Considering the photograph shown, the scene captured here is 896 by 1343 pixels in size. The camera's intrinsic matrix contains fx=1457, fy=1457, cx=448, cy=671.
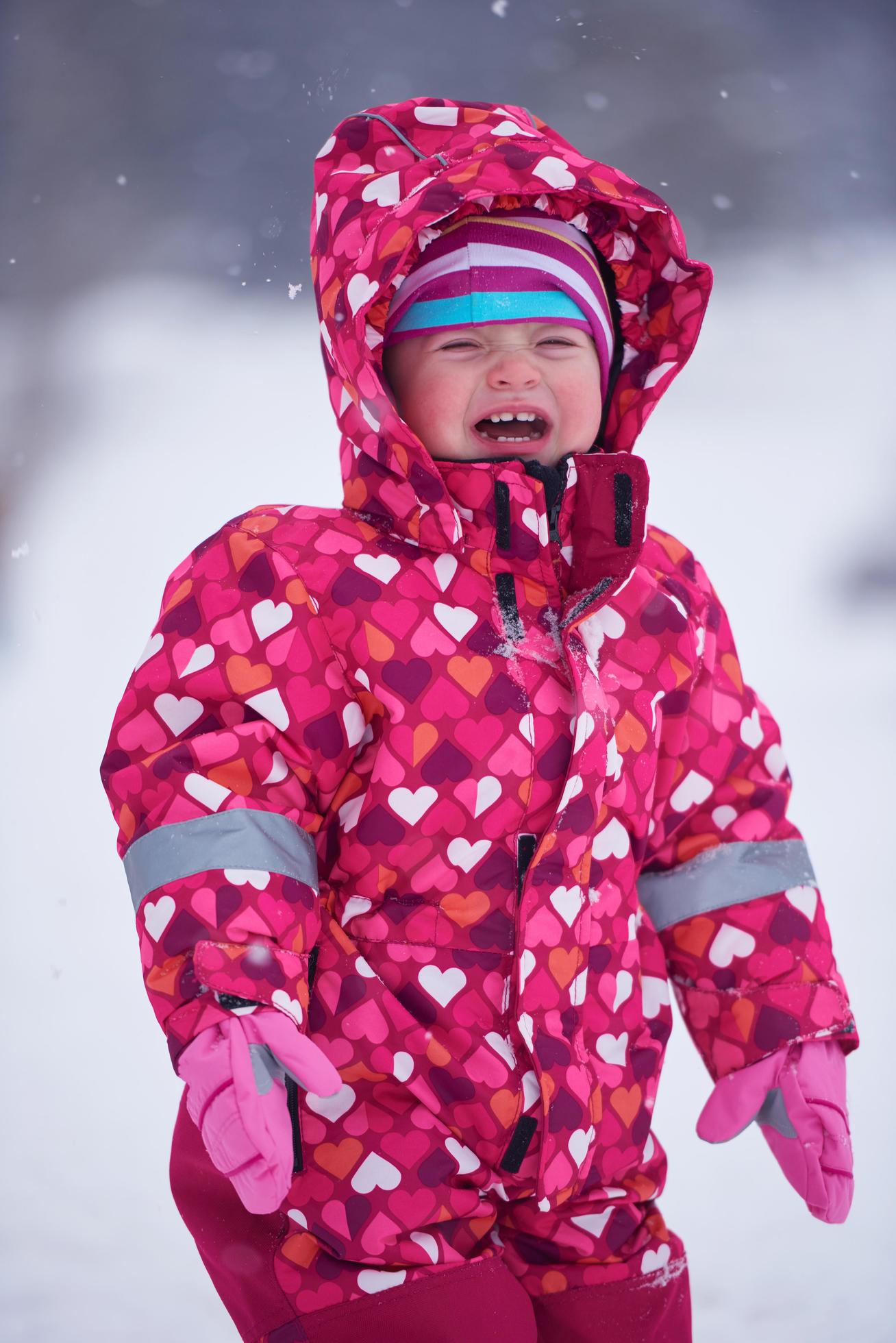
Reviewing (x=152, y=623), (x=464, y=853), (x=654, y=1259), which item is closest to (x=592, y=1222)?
(x=654, y=1259)

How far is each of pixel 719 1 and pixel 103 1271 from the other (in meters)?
1.51

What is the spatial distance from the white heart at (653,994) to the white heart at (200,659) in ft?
1.29

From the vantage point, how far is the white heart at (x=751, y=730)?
114 centimetres

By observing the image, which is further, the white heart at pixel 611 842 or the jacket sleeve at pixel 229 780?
the white heart at pixel 611 842

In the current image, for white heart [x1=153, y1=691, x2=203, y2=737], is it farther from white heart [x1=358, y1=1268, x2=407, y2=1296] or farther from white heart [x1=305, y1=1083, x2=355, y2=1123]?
white heart [x1=358, y1=1268, x2=407, y2=1296]

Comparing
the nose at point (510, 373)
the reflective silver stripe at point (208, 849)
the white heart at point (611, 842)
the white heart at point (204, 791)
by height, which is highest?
the nose at point (510, 373)

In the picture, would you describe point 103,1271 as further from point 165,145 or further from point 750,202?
point 750,202

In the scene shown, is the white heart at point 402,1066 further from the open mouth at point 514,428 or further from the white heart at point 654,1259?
the open mouth at point 514,428

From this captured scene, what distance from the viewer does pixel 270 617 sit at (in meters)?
0.98

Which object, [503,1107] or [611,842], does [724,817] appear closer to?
[611,842]

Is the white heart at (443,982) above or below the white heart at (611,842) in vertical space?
below

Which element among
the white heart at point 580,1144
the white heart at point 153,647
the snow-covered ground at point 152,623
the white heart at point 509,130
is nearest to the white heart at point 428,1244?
the white heart at point 580,1144

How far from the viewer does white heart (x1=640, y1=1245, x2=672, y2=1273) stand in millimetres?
996

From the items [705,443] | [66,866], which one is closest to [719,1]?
[705,443]
